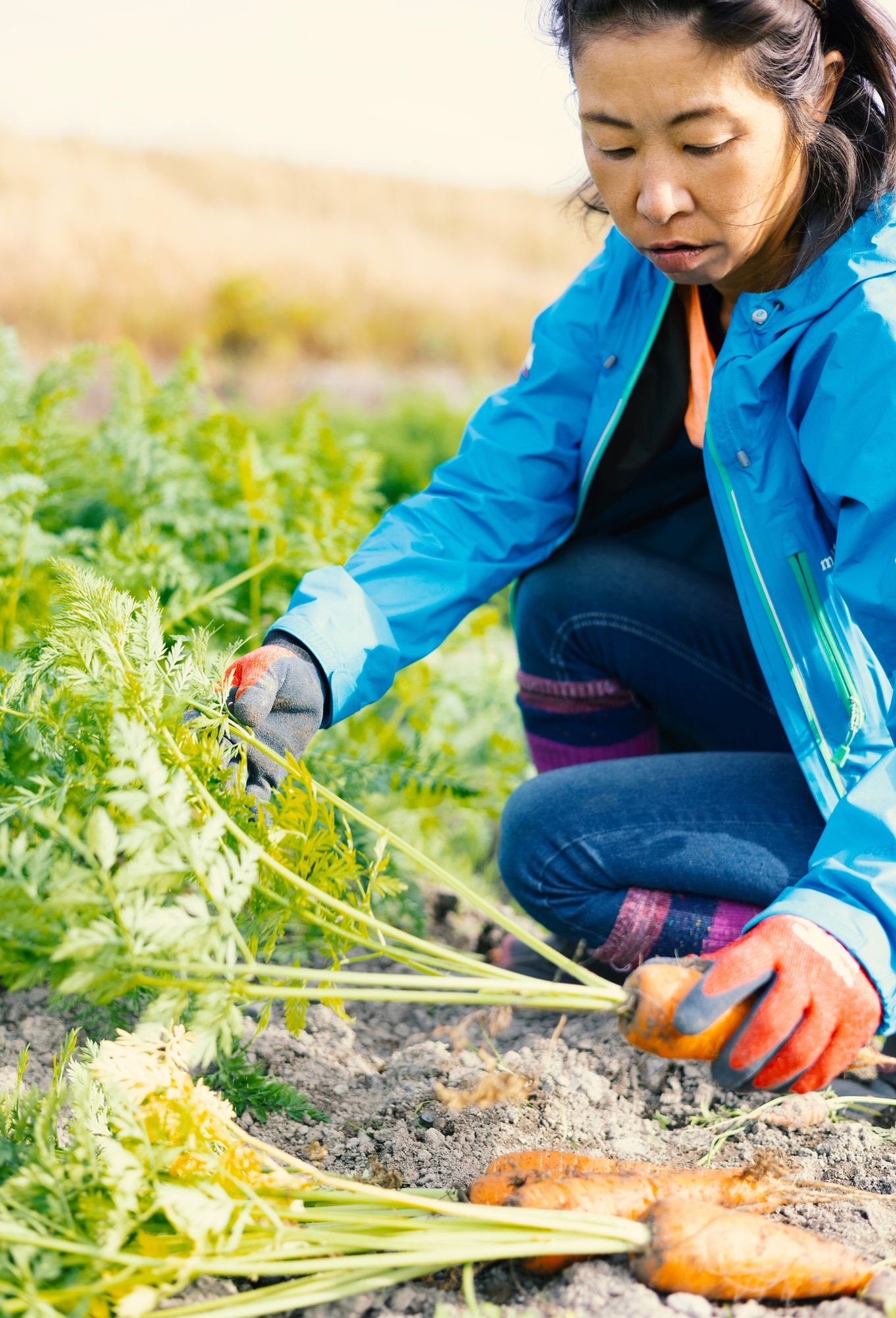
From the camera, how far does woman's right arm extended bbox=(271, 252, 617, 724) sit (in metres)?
1.87

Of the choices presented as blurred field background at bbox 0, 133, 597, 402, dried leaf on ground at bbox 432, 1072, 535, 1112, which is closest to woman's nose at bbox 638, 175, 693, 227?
dried leaf on ground at bbox 432, 1072, 535, 1112

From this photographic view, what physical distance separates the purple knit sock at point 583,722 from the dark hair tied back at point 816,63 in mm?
930

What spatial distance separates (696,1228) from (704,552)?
131 cm

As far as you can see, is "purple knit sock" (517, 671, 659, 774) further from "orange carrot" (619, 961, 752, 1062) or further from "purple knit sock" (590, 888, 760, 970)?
"orange carrot" (619, 961, 752, 1062)

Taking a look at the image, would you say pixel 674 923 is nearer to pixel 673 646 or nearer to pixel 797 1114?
pixel 797 1114

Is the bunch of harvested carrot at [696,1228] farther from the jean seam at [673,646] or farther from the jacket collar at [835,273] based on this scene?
the jacket collar at [835,273]

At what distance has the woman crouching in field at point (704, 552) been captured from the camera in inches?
57.2

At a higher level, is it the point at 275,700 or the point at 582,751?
the point at 275,700

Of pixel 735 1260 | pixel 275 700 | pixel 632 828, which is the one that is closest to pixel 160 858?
pixel 275 700

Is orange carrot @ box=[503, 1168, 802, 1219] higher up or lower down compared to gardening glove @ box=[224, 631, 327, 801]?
lower down

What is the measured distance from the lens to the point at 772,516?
1.73 meters

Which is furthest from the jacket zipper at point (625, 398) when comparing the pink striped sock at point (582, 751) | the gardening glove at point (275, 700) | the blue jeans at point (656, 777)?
the gardening glove at point (275, 700)

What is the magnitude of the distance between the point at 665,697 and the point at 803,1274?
1.12 meters

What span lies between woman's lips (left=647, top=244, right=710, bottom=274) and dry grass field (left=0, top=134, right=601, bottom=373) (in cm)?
623
